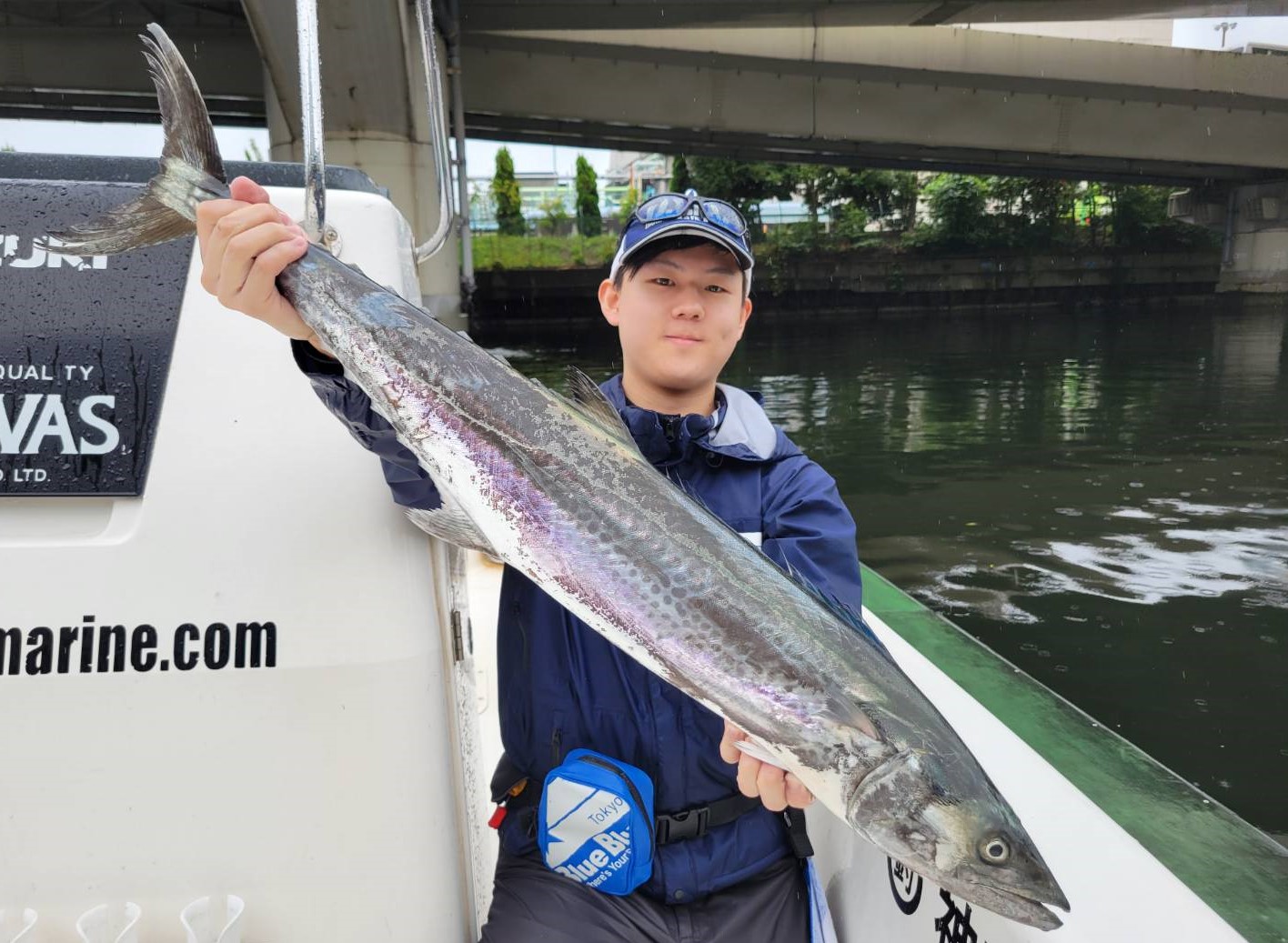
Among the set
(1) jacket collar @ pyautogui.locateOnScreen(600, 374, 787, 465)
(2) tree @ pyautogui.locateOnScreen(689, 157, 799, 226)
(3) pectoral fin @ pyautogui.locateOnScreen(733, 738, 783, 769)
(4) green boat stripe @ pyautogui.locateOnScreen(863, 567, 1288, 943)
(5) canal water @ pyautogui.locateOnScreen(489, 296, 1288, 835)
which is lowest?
(5) canal water @ pyautogui.locateOnScreen(489, 296, 1288, 835)

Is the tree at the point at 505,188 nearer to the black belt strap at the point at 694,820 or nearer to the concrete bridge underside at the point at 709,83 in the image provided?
the concrete bridge underside at the point at 709,83

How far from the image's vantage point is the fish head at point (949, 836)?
1.74m

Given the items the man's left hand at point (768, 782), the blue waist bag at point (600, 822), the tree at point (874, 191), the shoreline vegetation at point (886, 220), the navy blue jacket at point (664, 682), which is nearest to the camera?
the man's left hand at point (768, 782)

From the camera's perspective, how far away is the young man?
211 cm

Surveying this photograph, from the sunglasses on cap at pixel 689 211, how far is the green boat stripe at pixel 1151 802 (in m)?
1.77

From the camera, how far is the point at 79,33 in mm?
22625

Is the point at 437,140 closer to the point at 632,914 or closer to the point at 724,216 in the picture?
the point at 724,216

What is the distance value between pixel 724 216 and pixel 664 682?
1356 mm

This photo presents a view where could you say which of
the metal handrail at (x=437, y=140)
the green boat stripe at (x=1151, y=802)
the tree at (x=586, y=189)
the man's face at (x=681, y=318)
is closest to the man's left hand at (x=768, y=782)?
the green boat stripe at (x=1151, y=802)

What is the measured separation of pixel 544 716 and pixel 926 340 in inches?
1194

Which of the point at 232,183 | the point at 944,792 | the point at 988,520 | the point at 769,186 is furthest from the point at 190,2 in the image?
the point at 769,186

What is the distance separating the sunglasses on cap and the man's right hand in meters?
1.06

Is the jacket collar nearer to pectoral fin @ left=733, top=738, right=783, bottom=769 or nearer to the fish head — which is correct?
pectoral fin @ left=733, top=738, right=783, bottom=769

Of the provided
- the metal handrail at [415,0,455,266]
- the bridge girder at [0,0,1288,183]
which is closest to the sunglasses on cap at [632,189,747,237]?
the metal handrail at [415,0,455,266]
